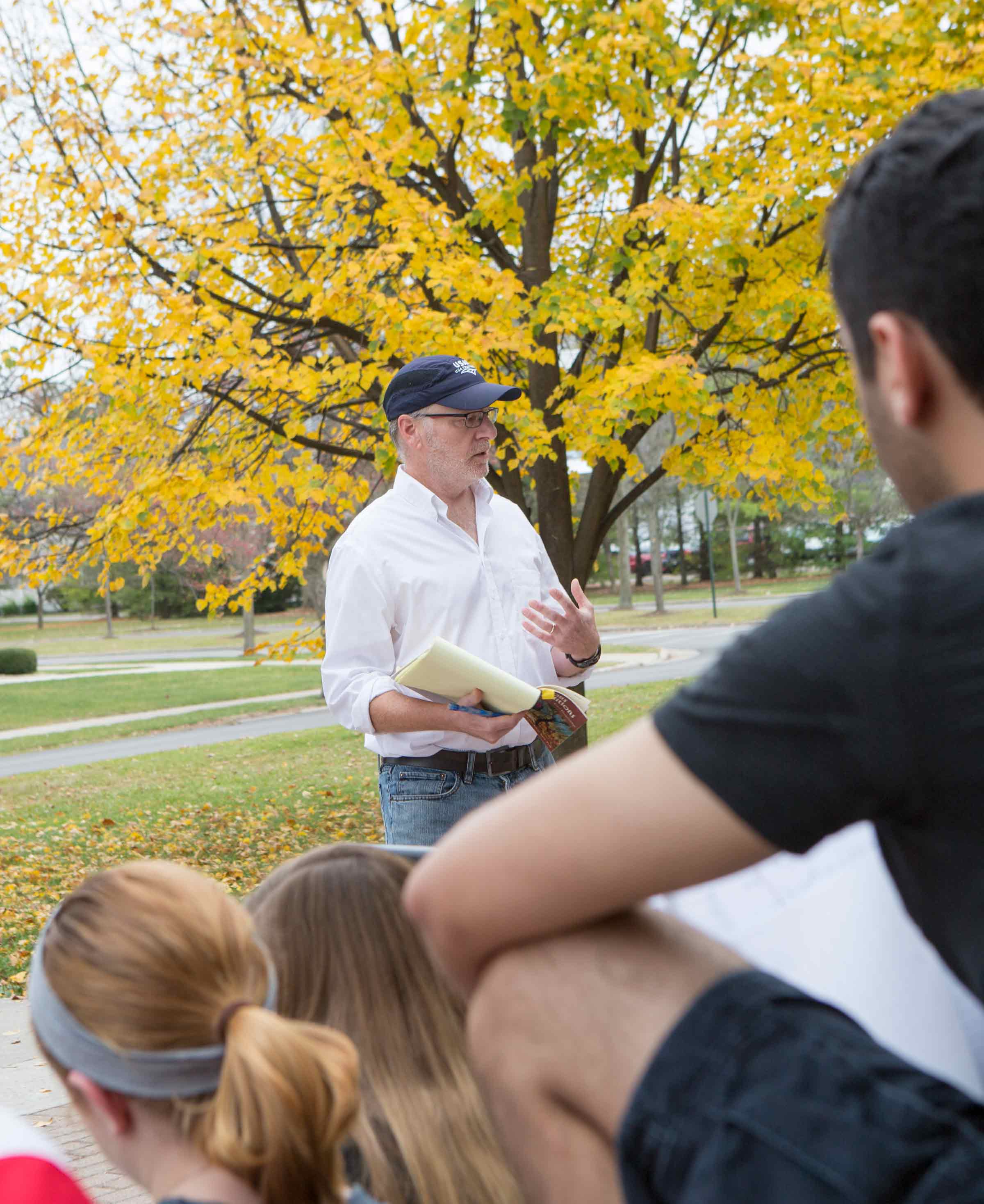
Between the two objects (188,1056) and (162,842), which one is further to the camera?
(162,842)

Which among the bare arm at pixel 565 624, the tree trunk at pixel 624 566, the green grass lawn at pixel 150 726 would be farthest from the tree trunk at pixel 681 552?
the bare arm at pixel 565 624

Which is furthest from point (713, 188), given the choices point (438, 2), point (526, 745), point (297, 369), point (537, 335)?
point (526, 745)

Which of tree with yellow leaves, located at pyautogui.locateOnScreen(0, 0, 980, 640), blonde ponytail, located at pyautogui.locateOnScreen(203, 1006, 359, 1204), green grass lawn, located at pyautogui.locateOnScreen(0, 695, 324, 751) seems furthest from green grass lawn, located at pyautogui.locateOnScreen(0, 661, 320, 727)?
blonde ponytail, located at pyautogui.locateOnScreen(203, 1006, 359, 1204)

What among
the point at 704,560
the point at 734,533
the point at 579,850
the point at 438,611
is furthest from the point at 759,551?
the point at 579,850

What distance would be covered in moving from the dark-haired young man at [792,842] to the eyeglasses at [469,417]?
2.28m

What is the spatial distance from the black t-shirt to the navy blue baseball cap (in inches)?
96.0

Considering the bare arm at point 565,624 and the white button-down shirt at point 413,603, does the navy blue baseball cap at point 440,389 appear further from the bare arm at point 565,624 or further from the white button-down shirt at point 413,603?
the bare arm at point 565,624

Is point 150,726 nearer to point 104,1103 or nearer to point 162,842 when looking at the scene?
point 162,842

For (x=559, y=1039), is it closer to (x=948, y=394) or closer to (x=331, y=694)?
(x=948, y=394)

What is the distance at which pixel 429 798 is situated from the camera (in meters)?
3.43

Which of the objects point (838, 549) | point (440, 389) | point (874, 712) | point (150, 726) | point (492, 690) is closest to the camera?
point (874, 712)

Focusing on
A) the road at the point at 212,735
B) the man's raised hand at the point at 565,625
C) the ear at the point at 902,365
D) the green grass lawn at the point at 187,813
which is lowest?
the road at the point at 212,735

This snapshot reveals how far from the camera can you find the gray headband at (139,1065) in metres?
1.44

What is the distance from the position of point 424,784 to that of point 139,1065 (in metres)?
2.01
